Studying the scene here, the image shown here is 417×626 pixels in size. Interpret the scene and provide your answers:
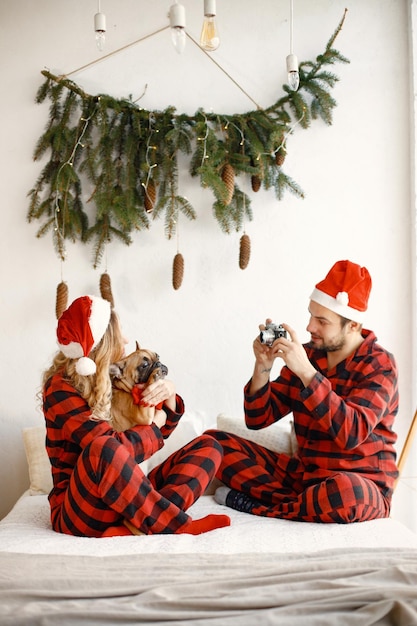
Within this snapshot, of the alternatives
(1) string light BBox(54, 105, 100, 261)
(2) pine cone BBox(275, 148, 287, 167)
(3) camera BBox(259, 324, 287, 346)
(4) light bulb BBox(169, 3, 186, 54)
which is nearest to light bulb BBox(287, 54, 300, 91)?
(4) light bulb BBox(169, 3, 186, 54)

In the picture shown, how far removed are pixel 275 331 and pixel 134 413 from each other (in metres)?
0.58

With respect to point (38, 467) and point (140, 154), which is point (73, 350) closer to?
point (38, 467)

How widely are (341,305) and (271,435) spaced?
0.65 metres

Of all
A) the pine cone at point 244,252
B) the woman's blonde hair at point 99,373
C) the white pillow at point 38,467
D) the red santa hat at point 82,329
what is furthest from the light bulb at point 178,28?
the white pillow at point 38,467

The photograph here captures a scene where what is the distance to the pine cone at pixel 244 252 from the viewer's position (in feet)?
10.7

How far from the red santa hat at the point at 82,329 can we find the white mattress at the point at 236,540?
532mm

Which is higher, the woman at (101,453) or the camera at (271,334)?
the camera at (271,334)

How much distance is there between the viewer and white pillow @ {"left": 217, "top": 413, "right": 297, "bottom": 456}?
2.98 meters

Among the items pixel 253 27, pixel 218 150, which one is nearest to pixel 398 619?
pixel 218 150

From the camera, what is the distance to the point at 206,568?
186cm

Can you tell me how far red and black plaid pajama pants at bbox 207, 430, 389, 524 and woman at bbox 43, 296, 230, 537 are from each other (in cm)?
21

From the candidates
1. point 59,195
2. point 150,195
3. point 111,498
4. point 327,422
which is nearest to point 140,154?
point 150,195

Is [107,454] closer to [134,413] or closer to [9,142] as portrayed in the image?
[134,413]

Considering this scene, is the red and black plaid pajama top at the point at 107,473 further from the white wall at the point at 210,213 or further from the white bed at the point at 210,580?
the white wall at the point at 210,213
